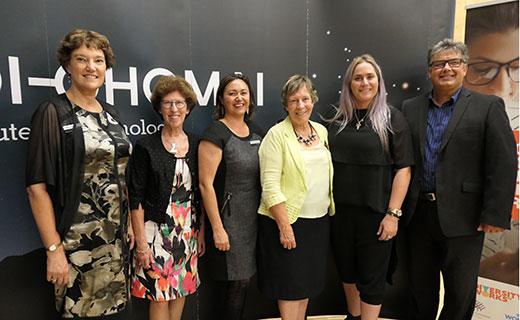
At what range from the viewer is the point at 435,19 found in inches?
110

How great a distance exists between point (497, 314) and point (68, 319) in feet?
9.74

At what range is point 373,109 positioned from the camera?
2.21 m

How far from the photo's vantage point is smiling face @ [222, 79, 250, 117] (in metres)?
2.11

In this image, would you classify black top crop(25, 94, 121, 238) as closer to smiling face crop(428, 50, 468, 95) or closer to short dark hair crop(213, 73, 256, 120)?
short dark hair crop(213, 73, 256, 120)

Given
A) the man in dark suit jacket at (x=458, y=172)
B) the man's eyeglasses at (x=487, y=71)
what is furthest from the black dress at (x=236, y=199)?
the man's eyeglasses at (x=487, y=71)

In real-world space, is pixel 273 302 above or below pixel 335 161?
below

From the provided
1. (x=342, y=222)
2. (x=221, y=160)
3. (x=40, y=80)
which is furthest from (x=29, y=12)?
(x=342, y=222)

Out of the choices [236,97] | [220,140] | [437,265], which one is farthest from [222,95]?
[437,265]

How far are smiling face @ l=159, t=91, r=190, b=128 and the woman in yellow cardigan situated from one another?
476mm

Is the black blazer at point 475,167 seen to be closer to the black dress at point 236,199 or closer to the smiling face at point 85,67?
the black dress at point 236,199

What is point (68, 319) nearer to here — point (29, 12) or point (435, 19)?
point (29, 12)

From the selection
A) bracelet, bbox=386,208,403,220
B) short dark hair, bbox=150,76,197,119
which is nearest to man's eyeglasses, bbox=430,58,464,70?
bracelet, bbox=386,208,403,220

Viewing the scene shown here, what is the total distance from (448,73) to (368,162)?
0.71 metres

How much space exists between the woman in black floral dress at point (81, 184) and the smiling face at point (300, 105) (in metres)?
0.88
